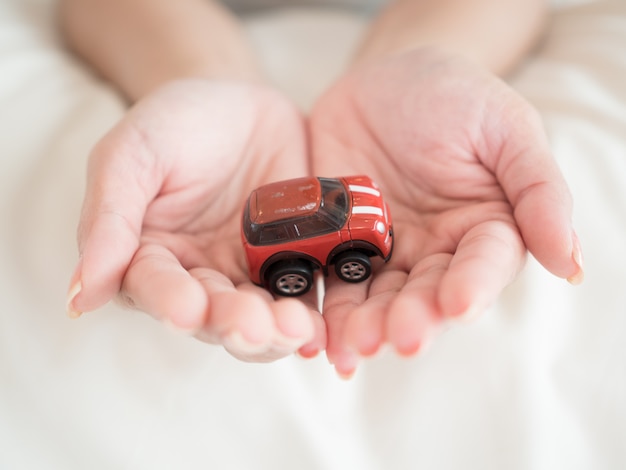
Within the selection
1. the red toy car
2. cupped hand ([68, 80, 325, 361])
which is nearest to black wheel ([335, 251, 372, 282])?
the red toy car

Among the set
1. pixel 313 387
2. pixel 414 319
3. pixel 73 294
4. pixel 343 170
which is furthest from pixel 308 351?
pixel 343 170

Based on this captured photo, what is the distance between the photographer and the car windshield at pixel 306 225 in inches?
51.8

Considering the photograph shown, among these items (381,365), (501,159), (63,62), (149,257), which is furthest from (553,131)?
(63,62)

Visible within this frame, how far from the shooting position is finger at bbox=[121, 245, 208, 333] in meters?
0.98

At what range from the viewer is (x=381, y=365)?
1387mm

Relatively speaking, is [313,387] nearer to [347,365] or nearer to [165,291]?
[347,365]

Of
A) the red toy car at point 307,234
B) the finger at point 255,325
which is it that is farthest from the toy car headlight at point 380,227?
the finger at point 255,325

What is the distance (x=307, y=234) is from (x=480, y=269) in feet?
1.47

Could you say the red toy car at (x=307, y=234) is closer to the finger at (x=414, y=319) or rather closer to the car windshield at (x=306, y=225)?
the car windshield at (x=306, y=225)

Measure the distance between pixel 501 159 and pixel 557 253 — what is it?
0.30 meters

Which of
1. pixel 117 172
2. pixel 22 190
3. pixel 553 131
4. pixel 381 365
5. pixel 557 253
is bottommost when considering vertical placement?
pixel 381 365

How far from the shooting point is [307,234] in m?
1.34

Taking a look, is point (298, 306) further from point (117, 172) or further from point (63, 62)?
point (63, 62)

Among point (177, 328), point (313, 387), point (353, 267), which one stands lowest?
point (313, 387)
